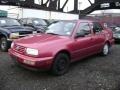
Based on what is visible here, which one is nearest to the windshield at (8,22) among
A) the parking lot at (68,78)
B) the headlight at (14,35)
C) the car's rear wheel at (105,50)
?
the headlight at (14,35)

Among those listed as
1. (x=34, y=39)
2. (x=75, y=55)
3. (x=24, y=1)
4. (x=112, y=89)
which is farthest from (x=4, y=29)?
(x=24, y=1)

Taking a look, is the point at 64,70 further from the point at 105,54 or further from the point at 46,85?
the point at 105,54

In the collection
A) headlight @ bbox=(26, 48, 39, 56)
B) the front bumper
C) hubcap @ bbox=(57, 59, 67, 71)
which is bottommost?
hubcap @ bbox=(57, 59, 67, 71)

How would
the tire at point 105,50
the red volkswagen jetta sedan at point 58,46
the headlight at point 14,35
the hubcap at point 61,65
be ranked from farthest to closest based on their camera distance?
the headlight at point 14,35 < the tire at point 105,50 < the hubcap at point 61,65 < the red volkswagen jetta sedan at point 58,46

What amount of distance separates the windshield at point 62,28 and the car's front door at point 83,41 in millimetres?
254

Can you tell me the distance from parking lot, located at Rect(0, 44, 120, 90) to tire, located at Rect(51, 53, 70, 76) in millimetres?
149

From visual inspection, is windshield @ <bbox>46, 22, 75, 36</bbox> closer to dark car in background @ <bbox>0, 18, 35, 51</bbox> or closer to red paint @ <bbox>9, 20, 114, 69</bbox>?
red paint @ <bbox>9, 20, 114, 69</bbox>

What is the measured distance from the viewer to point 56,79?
6480mm

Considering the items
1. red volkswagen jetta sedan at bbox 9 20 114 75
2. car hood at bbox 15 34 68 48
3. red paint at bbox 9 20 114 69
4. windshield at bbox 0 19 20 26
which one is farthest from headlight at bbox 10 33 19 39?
car hood at bbox 15 34 68 48

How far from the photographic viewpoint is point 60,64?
6.73 metres

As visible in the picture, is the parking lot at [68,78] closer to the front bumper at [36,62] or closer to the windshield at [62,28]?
the front bumper at [36,62]

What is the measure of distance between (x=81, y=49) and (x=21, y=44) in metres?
1.96

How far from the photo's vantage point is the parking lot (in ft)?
19.7

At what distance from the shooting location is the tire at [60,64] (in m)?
6.54
